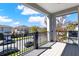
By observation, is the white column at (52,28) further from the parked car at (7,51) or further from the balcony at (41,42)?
the parked car at (7,51)

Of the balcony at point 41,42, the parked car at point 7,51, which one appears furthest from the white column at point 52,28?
the parked car at point 7,51

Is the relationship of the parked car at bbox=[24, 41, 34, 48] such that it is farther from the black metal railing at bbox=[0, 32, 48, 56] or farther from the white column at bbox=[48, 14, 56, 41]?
the white column at bbox=[48, 14, 56, 41]

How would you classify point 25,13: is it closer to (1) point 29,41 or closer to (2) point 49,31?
(2) point 49,31

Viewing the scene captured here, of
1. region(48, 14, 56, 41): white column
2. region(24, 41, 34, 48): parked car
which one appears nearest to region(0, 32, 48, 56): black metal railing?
region(24, 41, 34, 48): parked car

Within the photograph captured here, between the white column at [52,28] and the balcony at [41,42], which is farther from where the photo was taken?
the white column at [52,28]

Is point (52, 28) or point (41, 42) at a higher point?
point (52, 28)

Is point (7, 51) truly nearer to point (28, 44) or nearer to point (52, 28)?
point (28, 44)

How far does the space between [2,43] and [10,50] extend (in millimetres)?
708

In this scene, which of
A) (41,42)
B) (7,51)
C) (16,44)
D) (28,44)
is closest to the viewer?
(7,51)

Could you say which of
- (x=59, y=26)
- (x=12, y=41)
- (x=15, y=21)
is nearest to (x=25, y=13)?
(x=15, y=21)

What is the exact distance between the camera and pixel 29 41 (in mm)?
7098

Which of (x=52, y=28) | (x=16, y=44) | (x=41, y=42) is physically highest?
(x=52, y=28)

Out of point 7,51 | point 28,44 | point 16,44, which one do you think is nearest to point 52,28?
point 28,44

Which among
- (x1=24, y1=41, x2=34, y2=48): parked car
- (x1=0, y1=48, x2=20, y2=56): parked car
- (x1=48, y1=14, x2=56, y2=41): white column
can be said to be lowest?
(x1=0, y1=48, x2=20, y2=56): parked car
